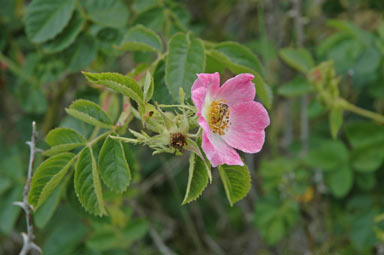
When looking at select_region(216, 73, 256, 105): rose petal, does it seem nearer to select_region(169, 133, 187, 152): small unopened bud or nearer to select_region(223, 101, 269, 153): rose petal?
select_region(223, 101, 269, 153): rose petal

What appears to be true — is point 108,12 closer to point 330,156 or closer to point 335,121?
point 335,121

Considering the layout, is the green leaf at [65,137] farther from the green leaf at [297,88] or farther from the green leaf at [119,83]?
the green leaf at [297,88]

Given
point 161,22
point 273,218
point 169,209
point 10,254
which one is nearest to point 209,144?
point 161,22

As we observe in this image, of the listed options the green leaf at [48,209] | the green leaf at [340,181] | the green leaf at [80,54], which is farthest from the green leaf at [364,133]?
the green leaf at [48,209]

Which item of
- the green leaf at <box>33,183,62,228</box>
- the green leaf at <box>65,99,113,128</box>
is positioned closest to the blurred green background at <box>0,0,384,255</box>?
the green leaf at <box>33,183,62,228</box>

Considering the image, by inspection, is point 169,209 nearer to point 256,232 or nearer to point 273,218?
point 256,232
